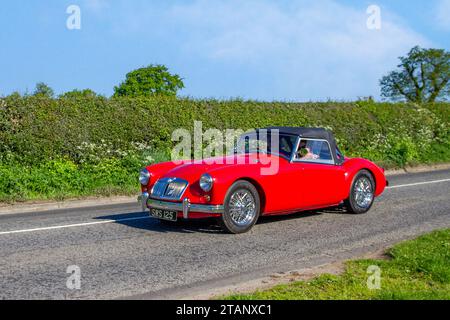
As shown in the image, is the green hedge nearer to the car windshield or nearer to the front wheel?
the car windshield

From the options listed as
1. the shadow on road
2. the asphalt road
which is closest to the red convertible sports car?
the asphalt road

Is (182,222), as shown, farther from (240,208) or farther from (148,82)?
(148,82)

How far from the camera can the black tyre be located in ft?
33.2

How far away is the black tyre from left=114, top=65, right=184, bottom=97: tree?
161 feet

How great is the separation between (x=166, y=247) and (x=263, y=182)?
186 centimetres

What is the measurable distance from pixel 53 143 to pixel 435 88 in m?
51.3

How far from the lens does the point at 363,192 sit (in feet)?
34.1

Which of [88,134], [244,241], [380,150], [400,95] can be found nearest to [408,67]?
[400,95]

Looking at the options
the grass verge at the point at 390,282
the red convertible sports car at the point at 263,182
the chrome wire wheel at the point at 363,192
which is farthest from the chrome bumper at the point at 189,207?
the chrome wire wheel at the point at 363,192

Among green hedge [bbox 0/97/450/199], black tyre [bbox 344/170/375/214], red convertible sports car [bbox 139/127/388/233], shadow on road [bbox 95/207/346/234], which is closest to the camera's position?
red convertible sports car [bbox 139/127/388/233]

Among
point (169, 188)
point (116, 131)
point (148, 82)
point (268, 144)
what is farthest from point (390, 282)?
point (148, 82)

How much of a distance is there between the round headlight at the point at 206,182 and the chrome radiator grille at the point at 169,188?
Answer: 1.10ft
